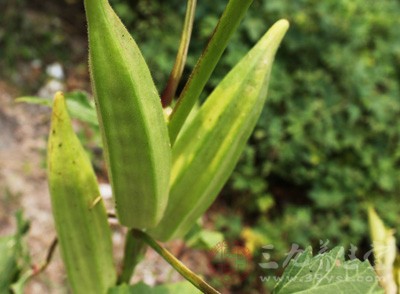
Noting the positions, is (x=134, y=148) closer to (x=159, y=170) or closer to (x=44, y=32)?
(x=159, y=170)

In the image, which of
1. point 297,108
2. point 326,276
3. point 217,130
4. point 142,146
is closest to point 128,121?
point 142,146

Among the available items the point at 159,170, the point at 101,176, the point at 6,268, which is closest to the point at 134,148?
the point at 159,170

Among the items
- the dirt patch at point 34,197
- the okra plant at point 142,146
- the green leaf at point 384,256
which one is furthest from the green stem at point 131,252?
the dirt patch at point 34,197

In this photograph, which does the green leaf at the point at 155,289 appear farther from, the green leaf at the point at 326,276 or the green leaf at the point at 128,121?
the green leaf at the point at 326,276

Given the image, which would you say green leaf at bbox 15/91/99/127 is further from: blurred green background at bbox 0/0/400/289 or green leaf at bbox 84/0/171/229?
blurred green background at bbox 0/0/400/289

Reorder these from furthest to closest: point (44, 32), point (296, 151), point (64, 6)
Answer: point (64, 6)
point (44, 32)
point (296, 151)

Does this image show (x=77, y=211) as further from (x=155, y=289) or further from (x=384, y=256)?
(x=384, y=256)

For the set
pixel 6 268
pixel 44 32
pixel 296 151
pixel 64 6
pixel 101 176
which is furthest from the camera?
pixel 64 6

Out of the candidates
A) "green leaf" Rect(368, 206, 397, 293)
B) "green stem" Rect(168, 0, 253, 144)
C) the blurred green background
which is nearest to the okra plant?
"green stem" Rect(168, 0, 253, 144)
